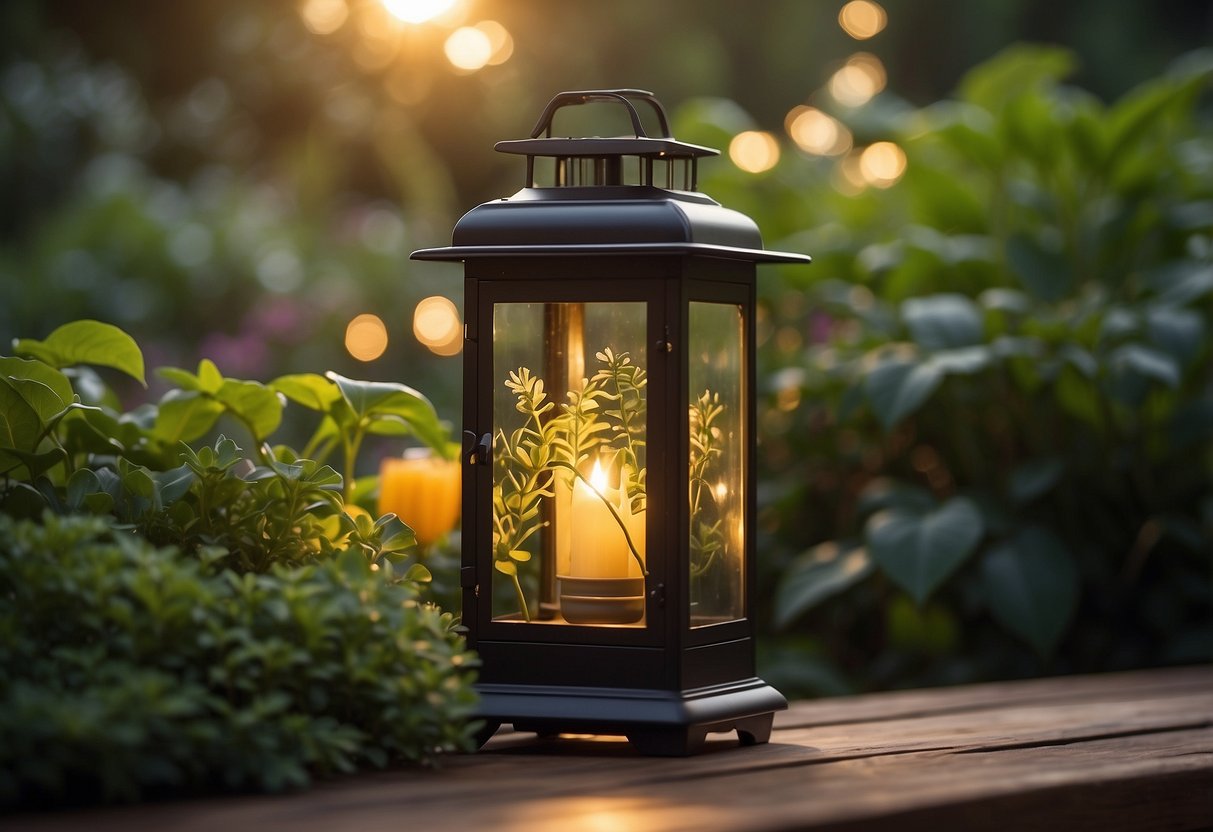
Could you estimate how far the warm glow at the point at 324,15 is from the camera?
6789 mm

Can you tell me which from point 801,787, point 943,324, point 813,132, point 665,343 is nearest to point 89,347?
point 665,343

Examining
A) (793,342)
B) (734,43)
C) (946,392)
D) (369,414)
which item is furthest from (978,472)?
(734,43)

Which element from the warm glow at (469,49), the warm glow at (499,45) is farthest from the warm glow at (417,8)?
the warm glow at (499,45)

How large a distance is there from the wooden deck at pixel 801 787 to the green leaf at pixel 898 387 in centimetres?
87

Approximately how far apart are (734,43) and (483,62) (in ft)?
5.27

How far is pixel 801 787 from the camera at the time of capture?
143 cm

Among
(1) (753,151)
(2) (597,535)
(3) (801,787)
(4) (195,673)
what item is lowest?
(3) (801,787)

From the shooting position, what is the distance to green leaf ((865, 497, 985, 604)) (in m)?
2.66

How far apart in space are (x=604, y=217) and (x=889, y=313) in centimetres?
185

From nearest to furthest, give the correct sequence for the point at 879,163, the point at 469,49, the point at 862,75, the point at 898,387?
the point at 898,387
the point at 879,163
the point at 469,49
the point at 862,75

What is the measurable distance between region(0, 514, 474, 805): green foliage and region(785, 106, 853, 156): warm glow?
6.19 meters

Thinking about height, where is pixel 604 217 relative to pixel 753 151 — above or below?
below

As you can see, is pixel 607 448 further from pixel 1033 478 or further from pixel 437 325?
pixel 437 325

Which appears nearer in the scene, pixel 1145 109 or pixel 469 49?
pixel 1145 109
